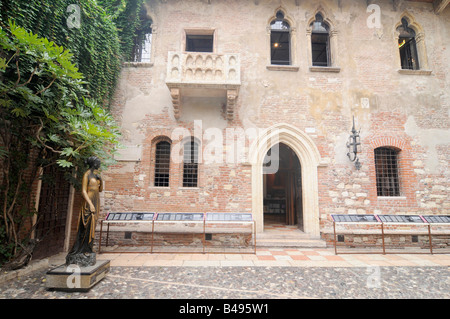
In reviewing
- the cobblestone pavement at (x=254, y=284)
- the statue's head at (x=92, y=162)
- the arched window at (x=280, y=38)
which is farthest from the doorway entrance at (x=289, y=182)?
the statue's head at (x=92, y=162)

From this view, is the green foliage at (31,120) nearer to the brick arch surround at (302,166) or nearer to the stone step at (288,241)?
the brick arch surround at (302,166)

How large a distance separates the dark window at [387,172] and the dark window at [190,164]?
6.58 metres

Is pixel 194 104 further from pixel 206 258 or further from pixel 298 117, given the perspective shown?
pixel 206 258

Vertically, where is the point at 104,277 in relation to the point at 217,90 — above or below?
below

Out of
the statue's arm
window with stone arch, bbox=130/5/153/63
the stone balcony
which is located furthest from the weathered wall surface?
the statue's arm

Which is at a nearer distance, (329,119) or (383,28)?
(329,119)

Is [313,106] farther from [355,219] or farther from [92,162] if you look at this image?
[92,162]

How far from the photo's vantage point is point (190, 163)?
7895 mm

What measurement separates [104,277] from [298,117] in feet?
23.8

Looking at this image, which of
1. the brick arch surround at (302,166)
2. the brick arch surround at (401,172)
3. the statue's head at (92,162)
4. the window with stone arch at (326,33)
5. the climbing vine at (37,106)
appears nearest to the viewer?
the climbing vine at (37,106)

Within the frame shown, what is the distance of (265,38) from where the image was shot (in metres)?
8.41

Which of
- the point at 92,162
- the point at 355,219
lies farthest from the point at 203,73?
the point at 355,219

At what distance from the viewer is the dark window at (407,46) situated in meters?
8.91

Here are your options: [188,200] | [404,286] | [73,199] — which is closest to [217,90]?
[188,200]
